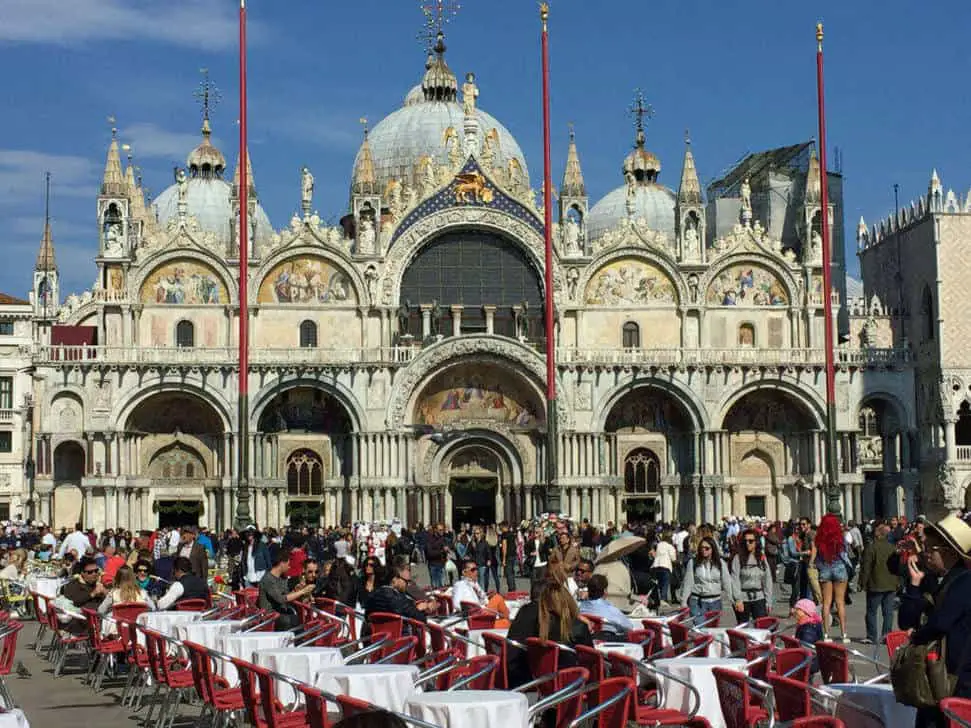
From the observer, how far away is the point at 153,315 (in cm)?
A: 5491

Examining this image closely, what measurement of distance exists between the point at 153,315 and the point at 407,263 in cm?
896

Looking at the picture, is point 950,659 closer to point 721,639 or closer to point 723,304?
point 721,639

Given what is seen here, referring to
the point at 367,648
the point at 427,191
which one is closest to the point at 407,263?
the point at 427,191

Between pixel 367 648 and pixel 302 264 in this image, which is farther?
pixel 302 264

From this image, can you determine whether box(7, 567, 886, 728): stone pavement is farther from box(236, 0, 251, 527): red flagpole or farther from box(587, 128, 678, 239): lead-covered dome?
box(587, 128, 678, 239): lead-covered dome

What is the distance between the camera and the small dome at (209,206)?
7000 centimetres

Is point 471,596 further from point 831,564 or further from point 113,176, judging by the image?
point 113,176

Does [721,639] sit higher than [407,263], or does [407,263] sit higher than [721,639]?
[407,263]

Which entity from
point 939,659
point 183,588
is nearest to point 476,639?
point 183,588

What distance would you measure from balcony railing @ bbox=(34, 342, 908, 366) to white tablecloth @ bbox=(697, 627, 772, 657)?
122 ft

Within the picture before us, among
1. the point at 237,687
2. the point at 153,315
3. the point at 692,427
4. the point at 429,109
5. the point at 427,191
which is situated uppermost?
the point at 429,109

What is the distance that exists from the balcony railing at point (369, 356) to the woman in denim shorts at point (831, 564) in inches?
1202

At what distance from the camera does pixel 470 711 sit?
11.3 m

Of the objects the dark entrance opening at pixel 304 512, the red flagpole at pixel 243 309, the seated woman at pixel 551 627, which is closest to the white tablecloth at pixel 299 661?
the seated woman at pixel 551 627
